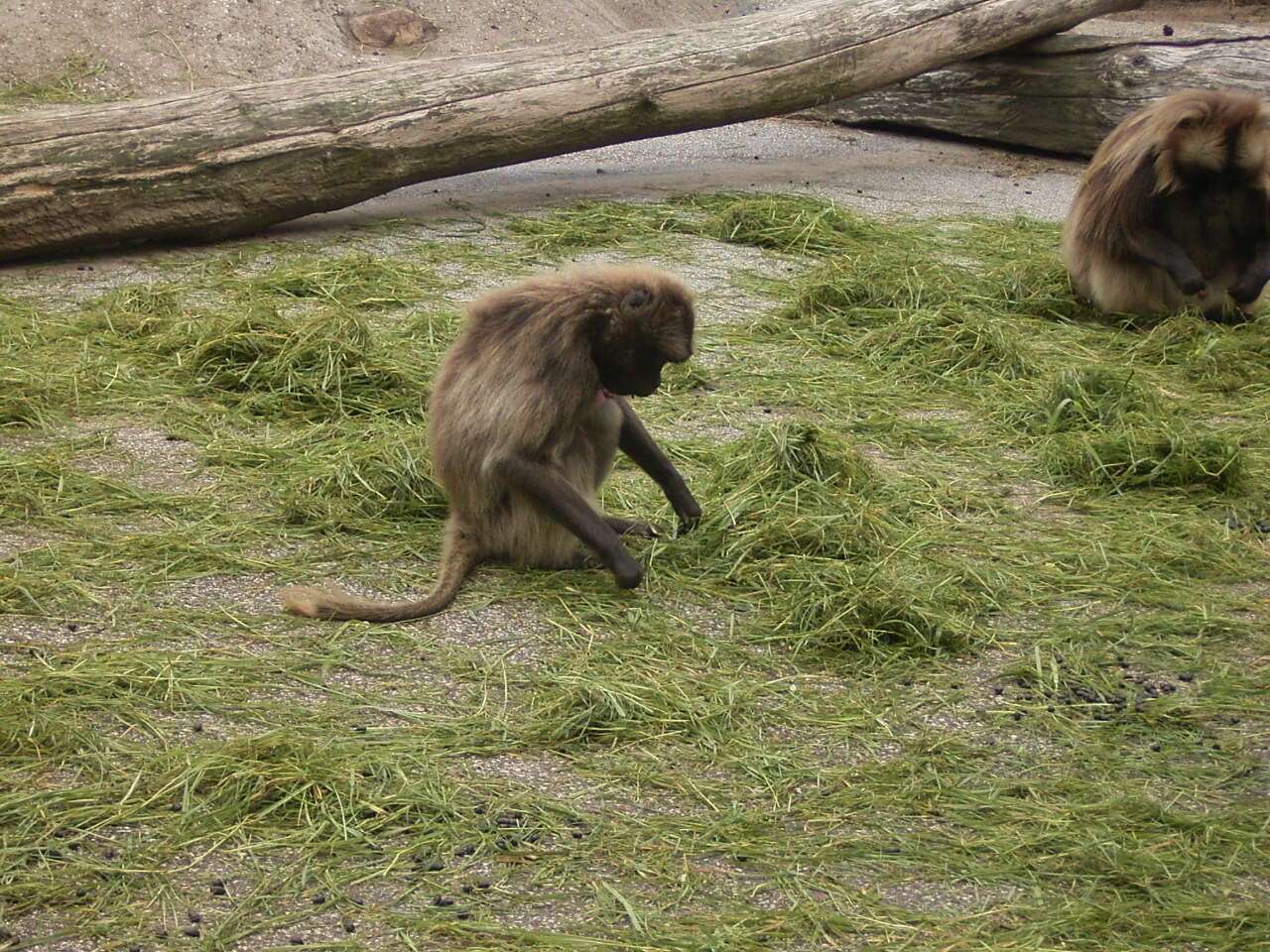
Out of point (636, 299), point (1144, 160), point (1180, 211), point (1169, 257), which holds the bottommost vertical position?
point (1169, 257)

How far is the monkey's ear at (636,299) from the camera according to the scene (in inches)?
186

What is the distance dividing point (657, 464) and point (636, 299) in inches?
29.8

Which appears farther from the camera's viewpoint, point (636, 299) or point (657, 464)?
point (657, 464)

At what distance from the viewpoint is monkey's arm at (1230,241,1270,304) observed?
7820 mm

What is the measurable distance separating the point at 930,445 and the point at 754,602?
1.83m

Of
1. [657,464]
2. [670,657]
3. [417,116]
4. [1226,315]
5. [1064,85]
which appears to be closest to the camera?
[670,657]

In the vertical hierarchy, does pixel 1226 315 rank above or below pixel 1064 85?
below

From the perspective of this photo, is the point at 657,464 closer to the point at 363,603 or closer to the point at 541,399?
the point at 541,399

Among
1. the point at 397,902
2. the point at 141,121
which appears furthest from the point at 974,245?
the point at 397,902

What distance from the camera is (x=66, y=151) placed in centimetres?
785

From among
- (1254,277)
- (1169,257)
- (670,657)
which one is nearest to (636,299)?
(670,657)

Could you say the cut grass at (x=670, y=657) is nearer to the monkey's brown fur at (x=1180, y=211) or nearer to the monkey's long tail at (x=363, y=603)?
the monkey's long tail at (x=363, y=603)

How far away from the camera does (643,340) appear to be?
15.8ft

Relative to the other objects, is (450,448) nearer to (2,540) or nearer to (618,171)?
(2,540)
